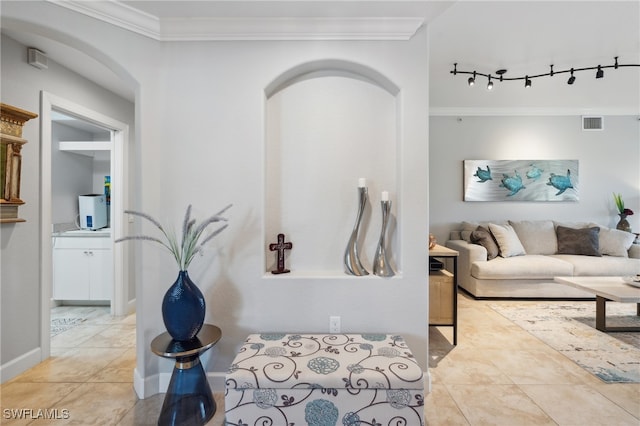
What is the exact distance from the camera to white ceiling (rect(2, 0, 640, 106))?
187 centimetres

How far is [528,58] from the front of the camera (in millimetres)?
3096

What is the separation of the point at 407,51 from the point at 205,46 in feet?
4.41

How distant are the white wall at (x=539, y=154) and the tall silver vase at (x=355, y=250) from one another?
3000 millimetres

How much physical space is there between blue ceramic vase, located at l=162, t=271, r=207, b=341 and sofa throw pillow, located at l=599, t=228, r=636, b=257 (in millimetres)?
5101

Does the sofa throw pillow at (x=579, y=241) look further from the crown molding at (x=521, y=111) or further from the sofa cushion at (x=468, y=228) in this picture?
the crown molding at (x=521, y=111)

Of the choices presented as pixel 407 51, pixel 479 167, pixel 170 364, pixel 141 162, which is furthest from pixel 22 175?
pixel 479 167

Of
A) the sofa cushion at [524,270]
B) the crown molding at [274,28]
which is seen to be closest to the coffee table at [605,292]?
the sofa cushion at [524,270]

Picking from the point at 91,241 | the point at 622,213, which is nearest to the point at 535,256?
the point at 622,213

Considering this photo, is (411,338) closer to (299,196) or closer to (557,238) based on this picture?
(299,196)

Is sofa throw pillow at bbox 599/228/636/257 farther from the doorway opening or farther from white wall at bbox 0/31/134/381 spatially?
white wall at bbox 0/31/134/381

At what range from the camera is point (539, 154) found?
4.74 m

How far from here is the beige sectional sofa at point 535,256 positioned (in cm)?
378

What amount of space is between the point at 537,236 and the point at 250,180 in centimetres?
423

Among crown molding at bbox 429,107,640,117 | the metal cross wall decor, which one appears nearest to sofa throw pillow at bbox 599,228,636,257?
crown molding at bbox 429,107,640,117
